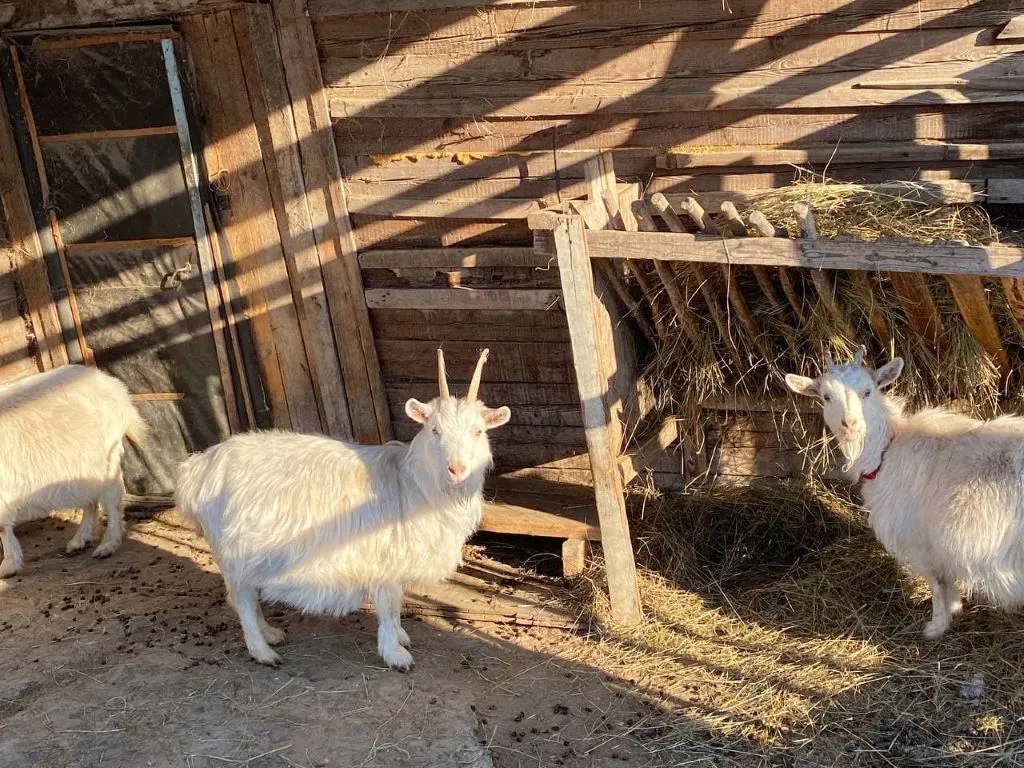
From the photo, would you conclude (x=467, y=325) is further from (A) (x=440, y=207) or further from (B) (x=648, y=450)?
(B) (x=648, y=450)

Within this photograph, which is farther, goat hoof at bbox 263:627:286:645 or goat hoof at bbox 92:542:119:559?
goat hoof at bbox 92:542:119:559

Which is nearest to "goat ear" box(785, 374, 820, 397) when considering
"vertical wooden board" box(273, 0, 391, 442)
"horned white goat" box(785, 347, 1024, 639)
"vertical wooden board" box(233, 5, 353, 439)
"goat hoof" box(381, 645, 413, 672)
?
"horned white goat" box(785, 347, 1024, 639)

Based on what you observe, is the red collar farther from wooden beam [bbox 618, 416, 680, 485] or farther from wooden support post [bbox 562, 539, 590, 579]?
wooden support post [bbox 562, 539, 590, 579]

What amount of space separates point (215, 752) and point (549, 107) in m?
4.16

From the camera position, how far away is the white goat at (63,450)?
7.57 meters

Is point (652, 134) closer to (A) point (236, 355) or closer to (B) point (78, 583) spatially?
(A) point (236, 355)

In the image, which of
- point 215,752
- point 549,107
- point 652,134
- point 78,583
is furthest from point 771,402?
point 78,583

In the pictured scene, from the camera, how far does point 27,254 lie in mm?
8367

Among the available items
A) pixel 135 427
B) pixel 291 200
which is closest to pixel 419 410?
pixel 291 200

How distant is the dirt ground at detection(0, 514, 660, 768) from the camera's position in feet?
18.0

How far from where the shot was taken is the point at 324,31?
706 centimetres

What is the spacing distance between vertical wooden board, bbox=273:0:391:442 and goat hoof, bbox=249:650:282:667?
211 centimetres

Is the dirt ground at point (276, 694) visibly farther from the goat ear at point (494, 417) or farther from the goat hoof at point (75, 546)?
the goat ear at point (494, 417)

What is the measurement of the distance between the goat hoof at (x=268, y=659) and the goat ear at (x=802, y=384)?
10.9 ft
